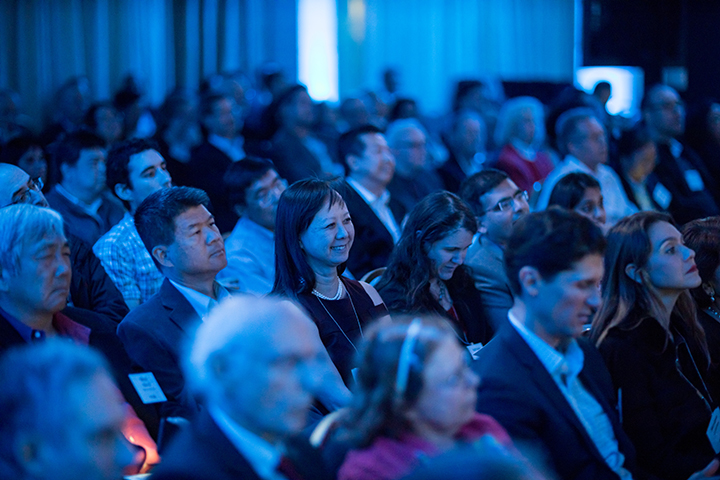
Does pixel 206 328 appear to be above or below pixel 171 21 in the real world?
below

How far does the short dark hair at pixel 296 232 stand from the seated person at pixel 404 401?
3.87 feet

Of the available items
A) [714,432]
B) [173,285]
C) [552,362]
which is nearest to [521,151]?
[714,432]

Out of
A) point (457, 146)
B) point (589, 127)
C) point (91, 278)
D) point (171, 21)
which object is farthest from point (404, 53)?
point (91, 278)

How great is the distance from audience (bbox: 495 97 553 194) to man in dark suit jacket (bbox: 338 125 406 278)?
4.99 feet

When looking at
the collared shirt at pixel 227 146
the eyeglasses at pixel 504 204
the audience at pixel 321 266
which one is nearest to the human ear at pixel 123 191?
the audience at pixel 321 266

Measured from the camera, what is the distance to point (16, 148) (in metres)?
4.17

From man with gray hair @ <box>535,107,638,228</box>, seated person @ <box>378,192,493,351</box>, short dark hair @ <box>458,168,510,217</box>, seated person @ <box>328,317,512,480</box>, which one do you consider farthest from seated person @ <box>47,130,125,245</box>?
man with gray hair @ <box>535,107,638,228</box>

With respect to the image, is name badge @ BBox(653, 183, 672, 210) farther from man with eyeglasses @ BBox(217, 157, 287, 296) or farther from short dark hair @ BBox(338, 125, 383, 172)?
man with eyeglasses @ BBox(217, 157, 287, 296)

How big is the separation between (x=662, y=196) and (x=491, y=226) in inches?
104

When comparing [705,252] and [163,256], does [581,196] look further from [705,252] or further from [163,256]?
[163,256]

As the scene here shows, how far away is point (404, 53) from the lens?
10.9m

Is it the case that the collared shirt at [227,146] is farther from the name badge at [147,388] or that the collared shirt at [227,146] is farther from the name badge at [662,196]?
the name badge at [147,388]

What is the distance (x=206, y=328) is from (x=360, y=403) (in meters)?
0.33

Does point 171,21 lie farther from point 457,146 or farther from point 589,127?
point 589,127
